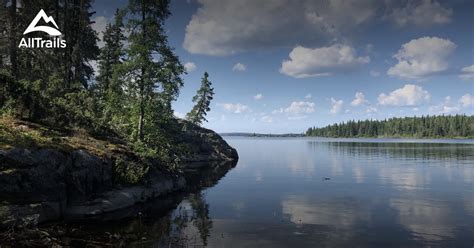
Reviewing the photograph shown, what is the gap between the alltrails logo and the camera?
117ft

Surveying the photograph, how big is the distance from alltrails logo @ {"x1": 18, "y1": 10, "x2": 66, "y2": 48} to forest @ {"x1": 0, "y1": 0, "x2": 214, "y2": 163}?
292mm

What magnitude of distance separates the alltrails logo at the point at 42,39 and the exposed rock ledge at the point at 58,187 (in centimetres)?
1906

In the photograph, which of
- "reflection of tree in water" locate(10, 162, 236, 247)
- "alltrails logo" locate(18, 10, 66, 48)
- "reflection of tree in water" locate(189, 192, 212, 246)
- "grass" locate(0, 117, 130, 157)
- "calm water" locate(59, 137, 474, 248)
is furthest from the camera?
"alltrails logo" locate(18, 10, 66, 48)

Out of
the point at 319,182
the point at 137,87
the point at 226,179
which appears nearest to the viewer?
the point at 137,87

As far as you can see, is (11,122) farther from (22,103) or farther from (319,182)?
(319,182)

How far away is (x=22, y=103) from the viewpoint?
24.1 meters

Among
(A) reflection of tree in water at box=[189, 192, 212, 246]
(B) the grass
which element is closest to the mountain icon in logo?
(B) the grass

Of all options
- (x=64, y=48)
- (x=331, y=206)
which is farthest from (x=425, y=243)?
(x=64, y=48)

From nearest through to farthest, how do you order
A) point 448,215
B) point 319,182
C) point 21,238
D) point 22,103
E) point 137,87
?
point 21,238
point 448,215
point 22,103
point 137,87
point 319,182

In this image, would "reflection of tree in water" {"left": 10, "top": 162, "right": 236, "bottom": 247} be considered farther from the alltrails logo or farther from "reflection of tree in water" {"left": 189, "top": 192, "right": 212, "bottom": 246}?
the alltrails logo

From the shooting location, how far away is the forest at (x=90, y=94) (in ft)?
84.3

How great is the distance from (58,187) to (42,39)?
77.9 ft

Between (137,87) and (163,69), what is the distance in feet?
8.94

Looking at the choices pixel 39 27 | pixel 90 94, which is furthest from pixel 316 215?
pixel 39 27
